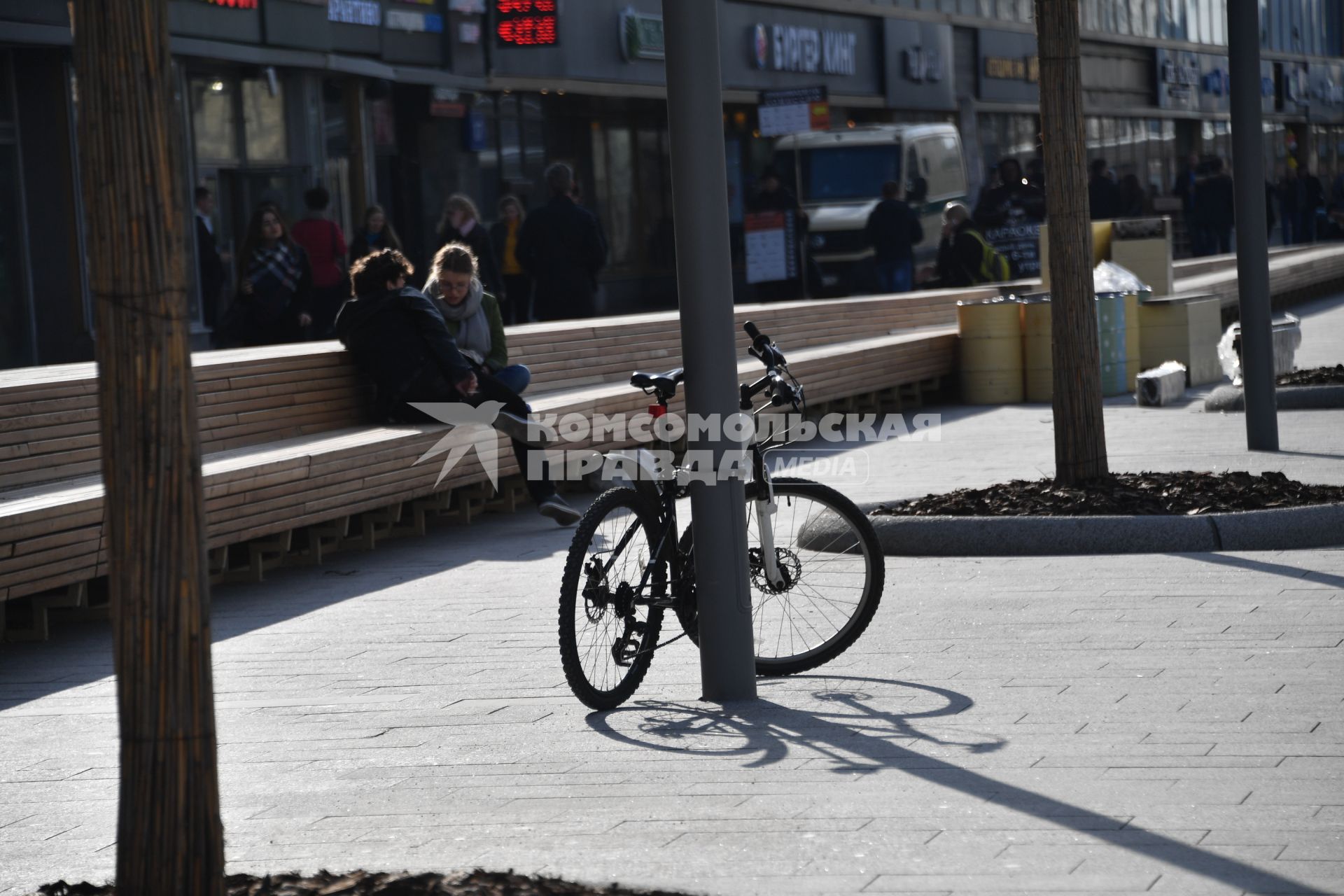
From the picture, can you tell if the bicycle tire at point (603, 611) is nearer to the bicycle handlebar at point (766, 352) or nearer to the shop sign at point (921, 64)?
the bicycle handlebar at point (766, 352)

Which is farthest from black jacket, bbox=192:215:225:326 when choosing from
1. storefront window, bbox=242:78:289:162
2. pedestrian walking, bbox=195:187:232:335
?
storefront window, bbox=242:78:289:162

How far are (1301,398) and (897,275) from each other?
11.2m

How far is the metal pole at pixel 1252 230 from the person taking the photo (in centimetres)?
1030

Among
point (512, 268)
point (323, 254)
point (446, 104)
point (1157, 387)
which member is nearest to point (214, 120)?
point (512, 268)

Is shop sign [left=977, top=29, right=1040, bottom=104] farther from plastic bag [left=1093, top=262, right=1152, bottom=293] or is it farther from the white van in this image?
plastic bag [left=1093, top=262, right=1152, bottom=293]

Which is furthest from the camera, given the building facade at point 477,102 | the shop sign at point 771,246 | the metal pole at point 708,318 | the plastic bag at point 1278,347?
the shop sign at point 771,246

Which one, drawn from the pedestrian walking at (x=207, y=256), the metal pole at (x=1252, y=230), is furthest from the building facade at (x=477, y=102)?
the metal pole at (x=1252, y=230)

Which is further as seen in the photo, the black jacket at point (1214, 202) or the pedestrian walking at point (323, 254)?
the black jacket at point (1214, 202)

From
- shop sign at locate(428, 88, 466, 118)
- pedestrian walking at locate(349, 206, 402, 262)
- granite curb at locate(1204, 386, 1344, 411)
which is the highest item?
shop sign at locate(428, 88, 466, 118)

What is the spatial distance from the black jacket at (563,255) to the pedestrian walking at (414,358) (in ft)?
19.8

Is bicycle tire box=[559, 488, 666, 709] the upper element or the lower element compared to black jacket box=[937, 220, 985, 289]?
lower

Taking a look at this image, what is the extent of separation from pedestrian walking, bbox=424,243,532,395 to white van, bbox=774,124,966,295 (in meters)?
17.9

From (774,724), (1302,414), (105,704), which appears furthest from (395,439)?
(1302,414)

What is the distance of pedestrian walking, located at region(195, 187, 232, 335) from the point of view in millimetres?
19219
